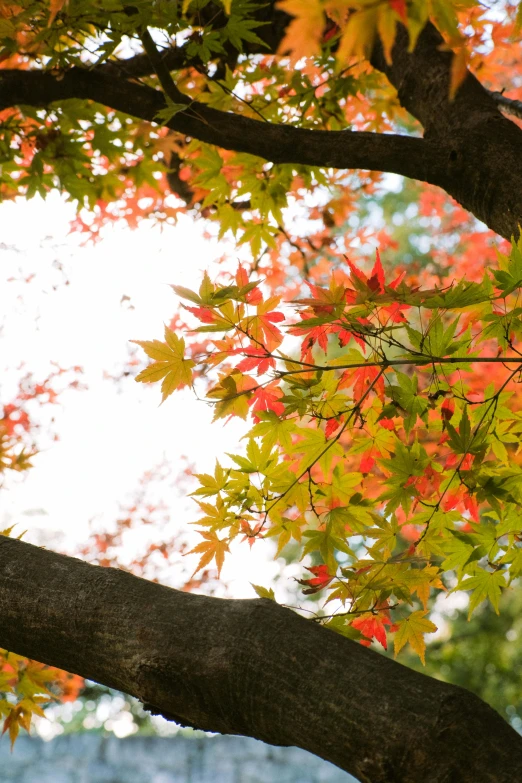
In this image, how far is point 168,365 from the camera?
147 centimetres

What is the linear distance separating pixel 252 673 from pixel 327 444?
2.18 feet

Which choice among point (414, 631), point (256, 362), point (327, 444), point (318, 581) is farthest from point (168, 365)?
point (414, 631)

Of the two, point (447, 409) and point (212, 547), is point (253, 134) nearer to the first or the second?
point (447, 409)

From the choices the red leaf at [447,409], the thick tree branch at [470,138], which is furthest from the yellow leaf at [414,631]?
the thick tree branch at [470,138]

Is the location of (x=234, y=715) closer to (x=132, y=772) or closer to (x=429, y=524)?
(x=429, y=524)

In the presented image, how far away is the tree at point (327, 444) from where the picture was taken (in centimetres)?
96

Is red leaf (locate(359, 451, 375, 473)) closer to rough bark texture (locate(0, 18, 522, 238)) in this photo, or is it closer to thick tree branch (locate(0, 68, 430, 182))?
rough bark texture (locate(0, 18, 522, 238))

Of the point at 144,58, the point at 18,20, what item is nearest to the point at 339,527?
the point at 18,20

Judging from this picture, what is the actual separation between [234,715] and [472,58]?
11.5 feet

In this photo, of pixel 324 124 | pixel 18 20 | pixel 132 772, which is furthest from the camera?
pixel 132 772

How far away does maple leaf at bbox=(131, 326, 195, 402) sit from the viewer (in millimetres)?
1440

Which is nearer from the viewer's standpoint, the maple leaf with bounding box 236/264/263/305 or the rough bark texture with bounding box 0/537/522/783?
the rough bark texture with bounding box 0/537/522/783

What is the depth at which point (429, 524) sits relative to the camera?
1.57 metres

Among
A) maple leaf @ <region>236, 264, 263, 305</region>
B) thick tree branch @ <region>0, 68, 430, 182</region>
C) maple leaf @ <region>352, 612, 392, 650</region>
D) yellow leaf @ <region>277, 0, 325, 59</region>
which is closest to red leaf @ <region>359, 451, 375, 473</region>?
maple leaf @ <region>352, 612, 392, 650</region>
